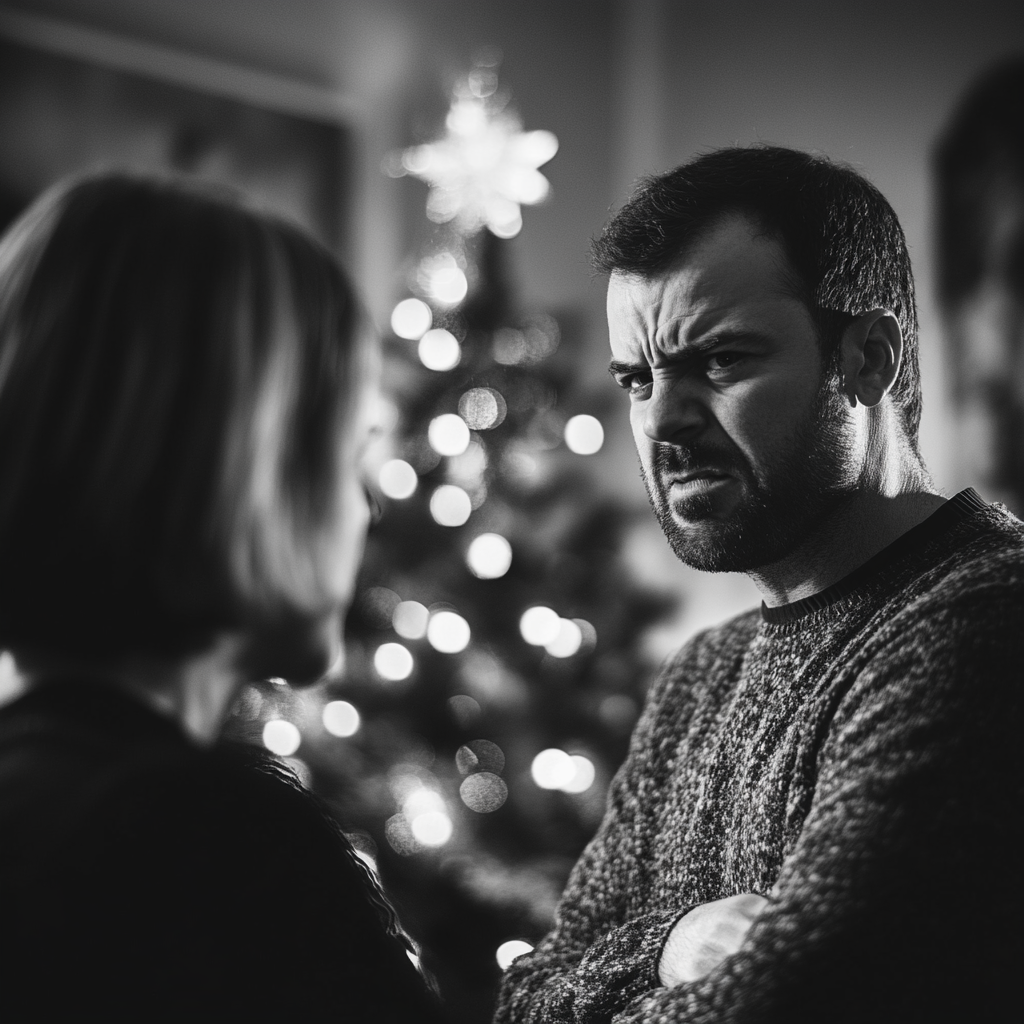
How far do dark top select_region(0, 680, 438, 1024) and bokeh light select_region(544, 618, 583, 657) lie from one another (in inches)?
98.5

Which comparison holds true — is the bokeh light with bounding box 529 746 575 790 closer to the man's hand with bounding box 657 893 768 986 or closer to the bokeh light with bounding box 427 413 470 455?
the bokeh light with bounding box 427 413 470 455

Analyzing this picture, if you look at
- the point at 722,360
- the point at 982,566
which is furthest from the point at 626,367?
the point at 982,566

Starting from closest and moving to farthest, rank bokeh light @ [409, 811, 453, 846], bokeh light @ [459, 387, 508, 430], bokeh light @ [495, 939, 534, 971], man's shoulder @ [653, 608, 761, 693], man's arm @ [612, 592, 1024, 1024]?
man's arm @ [612, 592, 1024, 1024] → man's shoulder @ [653, 608, 761, 693] → bokeh light @ [495, 939, 534, 971] → bokeh light @ [409, 811, 453, 846] → bokeh light @ [459, 387, 508, 430]

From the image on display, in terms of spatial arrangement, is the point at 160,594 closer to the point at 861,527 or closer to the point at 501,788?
the point at 861,527

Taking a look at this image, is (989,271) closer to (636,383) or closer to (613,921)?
(636,383)

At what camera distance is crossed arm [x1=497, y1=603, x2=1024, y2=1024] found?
828mm

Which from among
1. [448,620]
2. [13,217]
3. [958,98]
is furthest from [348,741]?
[958,98]

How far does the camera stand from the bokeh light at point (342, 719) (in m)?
3.01

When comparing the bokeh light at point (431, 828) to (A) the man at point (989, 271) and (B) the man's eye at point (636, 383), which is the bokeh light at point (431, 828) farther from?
(B) the man's eye at point (636, 383)

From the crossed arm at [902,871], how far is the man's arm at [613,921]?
15cm

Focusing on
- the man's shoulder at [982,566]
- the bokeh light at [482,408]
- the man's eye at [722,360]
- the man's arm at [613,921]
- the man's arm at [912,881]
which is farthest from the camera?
the bokeh light at [482,408]

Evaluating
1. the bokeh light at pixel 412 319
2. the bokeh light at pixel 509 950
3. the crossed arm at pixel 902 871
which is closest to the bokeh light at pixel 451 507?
the bokeh light at pixel 412 319

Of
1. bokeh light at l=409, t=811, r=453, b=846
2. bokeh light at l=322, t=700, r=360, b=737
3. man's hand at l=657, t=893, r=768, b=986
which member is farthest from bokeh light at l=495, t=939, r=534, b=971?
man's hand at l=657, t=893, r=768, b=986

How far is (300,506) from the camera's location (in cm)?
71
